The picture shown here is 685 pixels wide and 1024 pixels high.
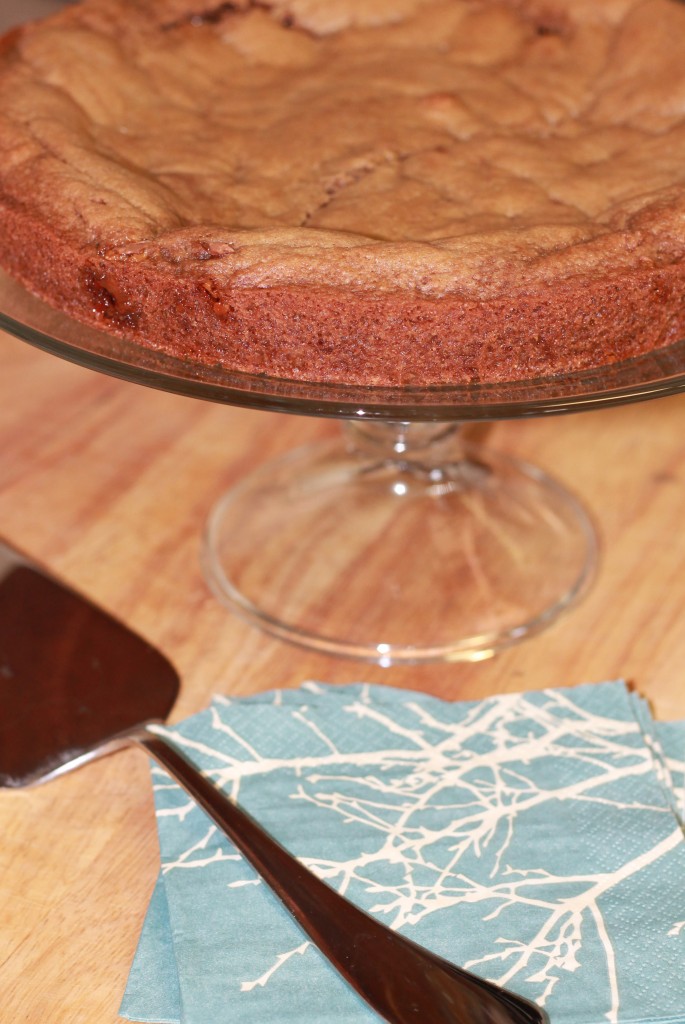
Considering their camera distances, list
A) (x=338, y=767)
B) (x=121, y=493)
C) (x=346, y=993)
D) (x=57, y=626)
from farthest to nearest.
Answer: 1. (x=121, y=493)
2. (x=57, y=626)
3. (x=338, y=767)
4. (x=346, y=993)

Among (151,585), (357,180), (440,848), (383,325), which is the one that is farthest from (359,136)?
(440,848)

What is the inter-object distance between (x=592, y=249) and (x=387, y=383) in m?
0.16

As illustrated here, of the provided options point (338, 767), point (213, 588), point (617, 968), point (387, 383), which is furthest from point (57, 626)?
point (617, 968)

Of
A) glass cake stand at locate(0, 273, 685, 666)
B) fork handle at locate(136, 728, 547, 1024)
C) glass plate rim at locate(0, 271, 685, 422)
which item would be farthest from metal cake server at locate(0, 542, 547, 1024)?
glass plate rim at locate(0, 271, 685, 422)

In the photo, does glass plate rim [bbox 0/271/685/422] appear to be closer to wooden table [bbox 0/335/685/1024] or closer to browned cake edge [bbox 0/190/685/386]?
browned cake edge [bbox 0/190/685/386]

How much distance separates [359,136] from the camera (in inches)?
36.6

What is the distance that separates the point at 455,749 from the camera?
831 mm

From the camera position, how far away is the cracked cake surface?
726 millimetres

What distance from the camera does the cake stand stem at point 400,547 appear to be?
979mm

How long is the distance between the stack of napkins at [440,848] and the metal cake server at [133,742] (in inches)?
0.6

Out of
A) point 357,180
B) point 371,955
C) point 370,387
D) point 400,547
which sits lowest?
point 371,955

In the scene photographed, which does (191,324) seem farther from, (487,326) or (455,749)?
(455,749)

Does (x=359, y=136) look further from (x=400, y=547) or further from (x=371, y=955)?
(x=371, y=955)

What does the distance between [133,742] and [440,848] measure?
0.73ft
